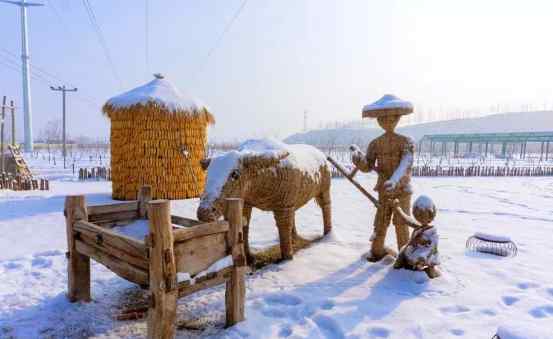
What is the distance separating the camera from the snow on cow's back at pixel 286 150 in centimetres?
394

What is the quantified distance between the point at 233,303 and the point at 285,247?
163 cm

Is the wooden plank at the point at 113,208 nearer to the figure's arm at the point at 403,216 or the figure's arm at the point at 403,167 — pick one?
the figure's arm at the point at 403,167

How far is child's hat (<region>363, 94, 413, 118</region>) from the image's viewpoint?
3816 millimetres

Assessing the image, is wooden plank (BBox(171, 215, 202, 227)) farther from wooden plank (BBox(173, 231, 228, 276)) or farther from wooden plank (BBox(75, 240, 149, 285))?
wooden plank (BBox(75, 240, 149, 285))

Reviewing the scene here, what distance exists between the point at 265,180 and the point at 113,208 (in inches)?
67.2

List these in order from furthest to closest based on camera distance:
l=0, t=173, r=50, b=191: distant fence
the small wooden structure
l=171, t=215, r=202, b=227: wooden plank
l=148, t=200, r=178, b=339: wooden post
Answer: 1. the small wooden structure
2. l=0, t=173, r=50, b=191: distant fence
3. l=171, t=215, r=202, b=227: wooden plank
4. l=148, t=200, r=178, b=339: wooden post

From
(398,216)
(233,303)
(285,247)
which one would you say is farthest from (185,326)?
(398,216)

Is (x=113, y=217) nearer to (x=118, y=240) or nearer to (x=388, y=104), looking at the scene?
(x=118, y=240)

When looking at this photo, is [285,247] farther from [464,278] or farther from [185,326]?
[464,278]

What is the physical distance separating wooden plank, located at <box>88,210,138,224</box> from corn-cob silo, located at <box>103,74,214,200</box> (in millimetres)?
5019

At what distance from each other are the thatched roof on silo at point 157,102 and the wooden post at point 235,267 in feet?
22.3

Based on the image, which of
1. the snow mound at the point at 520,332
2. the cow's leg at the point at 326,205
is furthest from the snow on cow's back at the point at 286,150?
the snow mound at the point at 520,332

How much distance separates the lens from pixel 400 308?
3070 mm

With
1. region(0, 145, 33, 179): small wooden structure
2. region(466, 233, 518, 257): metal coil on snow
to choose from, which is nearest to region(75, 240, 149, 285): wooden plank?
region(466, 233, 518, 257): metal coil on snow
